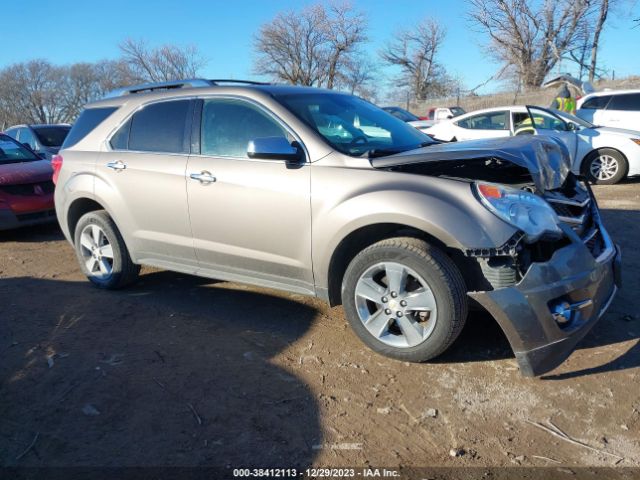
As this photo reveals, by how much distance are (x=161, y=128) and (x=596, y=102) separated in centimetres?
1033

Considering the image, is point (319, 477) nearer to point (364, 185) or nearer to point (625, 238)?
point (364, 185)

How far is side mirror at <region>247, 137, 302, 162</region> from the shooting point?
3.32 m

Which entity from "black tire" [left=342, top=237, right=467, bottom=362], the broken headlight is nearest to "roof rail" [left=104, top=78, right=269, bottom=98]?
"black tire" [left=342, top=237, right=467, bottom=362]

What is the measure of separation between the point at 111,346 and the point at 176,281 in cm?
147

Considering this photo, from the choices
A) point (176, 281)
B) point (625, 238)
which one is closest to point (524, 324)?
point (176, 281)

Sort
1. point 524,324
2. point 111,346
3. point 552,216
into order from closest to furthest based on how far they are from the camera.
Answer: point 524,324, point 552,216, point 111,346

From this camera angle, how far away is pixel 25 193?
7.05 m

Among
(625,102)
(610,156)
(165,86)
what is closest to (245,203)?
(165,86)

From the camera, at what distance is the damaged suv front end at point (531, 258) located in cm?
276

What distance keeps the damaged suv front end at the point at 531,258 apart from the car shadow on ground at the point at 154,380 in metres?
1.22

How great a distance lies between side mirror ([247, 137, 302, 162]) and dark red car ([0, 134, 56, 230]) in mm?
4985

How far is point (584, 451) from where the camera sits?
239cm

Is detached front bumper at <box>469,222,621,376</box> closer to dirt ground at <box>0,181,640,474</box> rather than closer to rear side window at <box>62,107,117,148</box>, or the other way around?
dirt ground at <box>0,181,640,474</box>

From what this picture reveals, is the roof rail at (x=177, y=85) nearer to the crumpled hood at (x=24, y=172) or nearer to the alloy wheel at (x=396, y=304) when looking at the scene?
the alloy wheel at (x=396, y=304)
